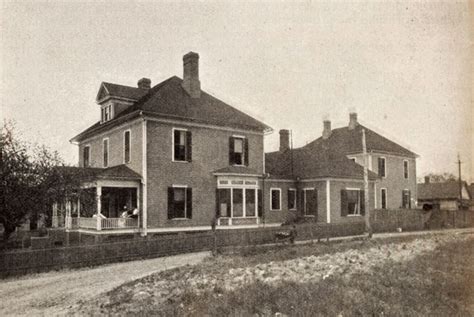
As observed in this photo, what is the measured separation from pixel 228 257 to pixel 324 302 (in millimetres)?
8696

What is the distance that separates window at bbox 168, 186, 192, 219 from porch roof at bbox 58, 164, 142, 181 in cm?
209

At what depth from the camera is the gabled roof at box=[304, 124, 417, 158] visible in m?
41.8

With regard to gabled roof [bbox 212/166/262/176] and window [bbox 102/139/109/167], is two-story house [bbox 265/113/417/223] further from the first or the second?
window [bbox 102/139/109/167]

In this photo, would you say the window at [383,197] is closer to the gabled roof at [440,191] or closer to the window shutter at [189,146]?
the gabled roof at [440,191]

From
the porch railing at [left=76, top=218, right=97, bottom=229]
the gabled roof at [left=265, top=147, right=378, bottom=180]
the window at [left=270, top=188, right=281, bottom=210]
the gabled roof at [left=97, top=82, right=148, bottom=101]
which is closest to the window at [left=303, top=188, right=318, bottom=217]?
the gabled roof at [left=265, top=147, right=378, bottom=180]

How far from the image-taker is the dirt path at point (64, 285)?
11.1 meters

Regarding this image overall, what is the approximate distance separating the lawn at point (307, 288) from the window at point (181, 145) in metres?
8.76

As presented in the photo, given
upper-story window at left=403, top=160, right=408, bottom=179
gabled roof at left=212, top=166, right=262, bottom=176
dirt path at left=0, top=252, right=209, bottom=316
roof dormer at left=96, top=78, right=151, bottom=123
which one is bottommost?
dirt path at left=0, top=252, right=209, bottom=316

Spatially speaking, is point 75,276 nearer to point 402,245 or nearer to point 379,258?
point 379,258

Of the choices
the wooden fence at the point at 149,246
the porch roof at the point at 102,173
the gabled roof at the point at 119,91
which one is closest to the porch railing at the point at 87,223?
the wooden fence at the point at 149,246

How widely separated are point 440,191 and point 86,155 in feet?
148

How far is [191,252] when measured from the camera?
67.3ft

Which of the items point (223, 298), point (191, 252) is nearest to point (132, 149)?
point (191, 252)

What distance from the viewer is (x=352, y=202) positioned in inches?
1302
